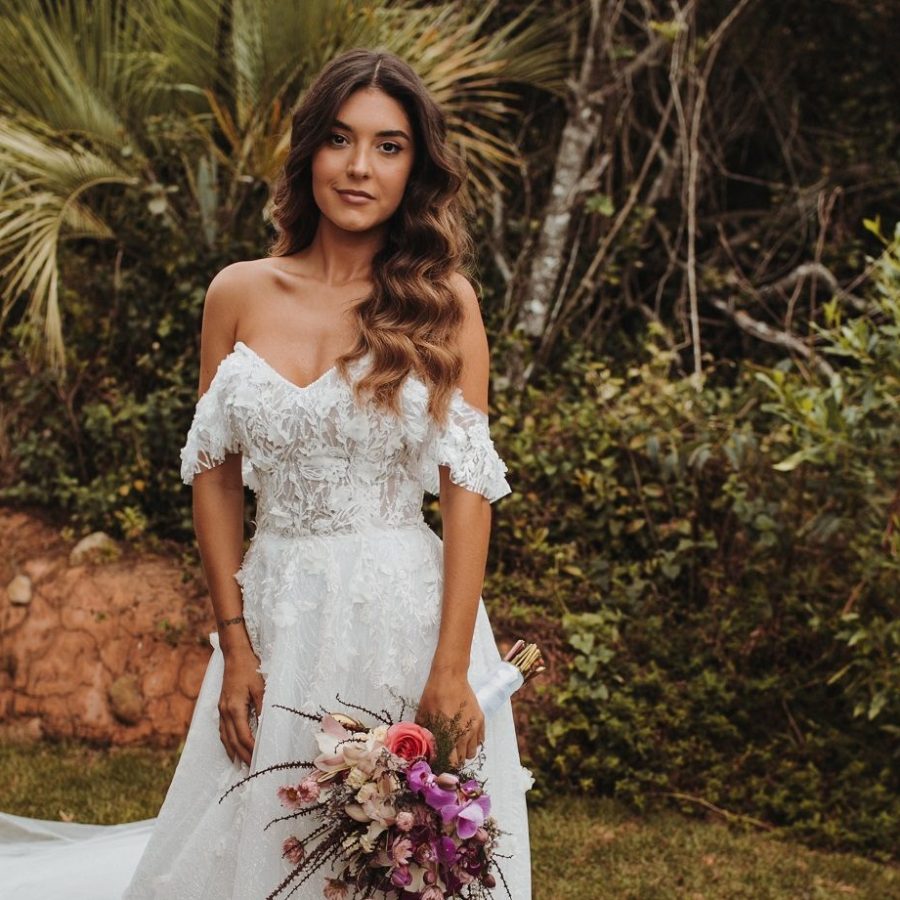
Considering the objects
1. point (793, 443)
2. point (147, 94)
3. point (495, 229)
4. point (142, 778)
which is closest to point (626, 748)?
Answer: point (793, 443)

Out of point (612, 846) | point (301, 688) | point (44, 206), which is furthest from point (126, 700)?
point (301, 688)

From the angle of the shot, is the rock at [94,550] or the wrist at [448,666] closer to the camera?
the wrist at [448,666]

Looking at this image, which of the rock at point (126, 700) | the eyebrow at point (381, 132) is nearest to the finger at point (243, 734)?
the eyebrow at point (381, 132)

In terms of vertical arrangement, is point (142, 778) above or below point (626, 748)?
below

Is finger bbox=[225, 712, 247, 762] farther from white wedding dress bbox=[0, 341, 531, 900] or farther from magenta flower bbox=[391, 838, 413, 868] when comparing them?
magenta flower bbox=[391, 838, 413, 868]

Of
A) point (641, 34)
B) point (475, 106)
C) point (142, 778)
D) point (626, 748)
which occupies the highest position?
point (641, 34)

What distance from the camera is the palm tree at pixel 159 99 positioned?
5926mm

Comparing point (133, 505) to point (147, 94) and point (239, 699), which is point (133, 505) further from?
point (239, 699)

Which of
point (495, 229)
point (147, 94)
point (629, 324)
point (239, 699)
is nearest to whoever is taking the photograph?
point (239, 699)

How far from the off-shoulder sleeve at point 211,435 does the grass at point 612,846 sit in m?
2.28

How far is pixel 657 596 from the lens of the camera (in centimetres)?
537

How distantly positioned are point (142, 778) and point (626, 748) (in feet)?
6.53

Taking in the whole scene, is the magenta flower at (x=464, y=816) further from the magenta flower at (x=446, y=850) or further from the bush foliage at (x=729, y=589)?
the bush foliage at (x=729, y=589)

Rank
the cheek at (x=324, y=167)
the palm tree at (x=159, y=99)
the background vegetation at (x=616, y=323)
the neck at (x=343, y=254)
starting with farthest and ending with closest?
the palm tree at (x=159, y=99) → the background vegetation at (x=616, y=323) → the neck at (x=343, y=254) → the cheek at (x=324, y=167)
